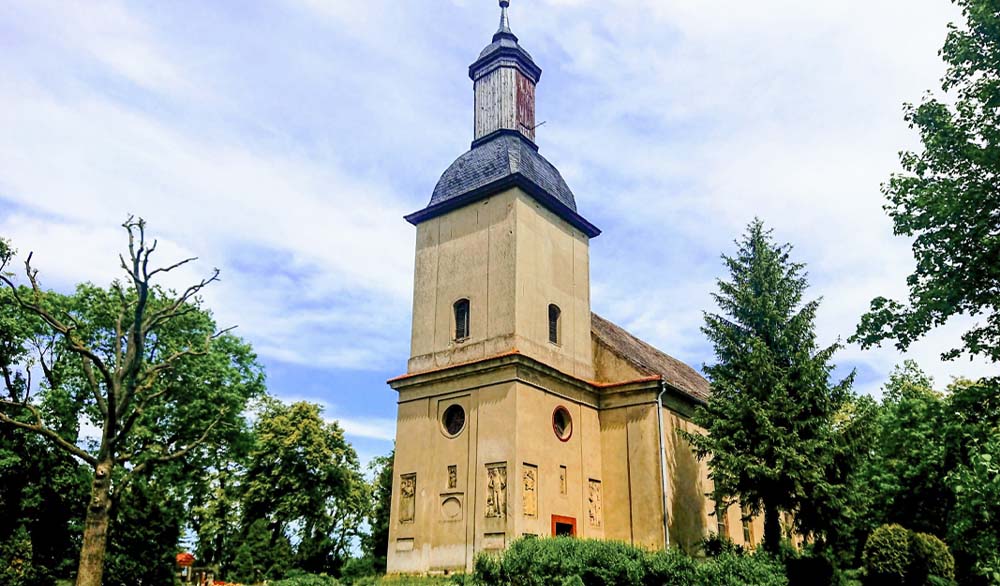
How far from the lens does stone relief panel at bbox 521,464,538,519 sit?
20.2m

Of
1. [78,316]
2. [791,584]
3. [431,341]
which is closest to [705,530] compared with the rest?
[791,584]

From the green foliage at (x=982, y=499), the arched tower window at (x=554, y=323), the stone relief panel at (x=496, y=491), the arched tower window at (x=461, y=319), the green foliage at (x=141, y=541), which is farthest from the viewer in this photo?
the green foliage at (x=141, y=541)

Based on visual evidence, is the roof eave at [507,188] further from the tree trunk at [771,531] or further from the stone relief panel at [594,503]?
the tree trunk at [771,531]

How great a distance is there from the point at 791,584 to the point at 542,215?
1310 centimetres

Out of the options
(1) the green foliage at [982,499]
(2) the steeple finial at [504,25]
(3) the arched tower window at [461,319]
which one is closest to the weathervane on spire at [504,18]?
(2) the steeple finial at [504,25]

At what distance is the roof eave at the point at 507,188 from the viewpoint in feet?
77.4

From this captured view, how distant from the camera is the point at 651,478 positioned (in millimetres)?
22469

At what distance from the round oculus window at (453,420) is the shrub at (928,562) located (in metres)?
13.3

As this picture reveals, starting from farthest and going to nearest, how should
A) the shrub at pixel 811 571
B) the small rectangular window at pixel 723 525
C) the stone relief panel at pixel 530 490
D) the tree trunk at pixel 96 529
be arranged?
the small rectangular window at pixel 723 525, the stone relief panel at pixel 530 490, the shrub at pixel 811 571, the tree trunk at pixel 96 529

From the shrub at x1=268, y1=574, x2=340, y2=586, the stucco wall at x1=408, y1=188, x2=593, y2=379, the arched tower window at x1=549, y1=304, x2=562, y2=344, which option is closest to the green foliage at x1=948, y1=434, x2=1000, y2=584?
the stucco wall at x1=408, y1=188, x2=593, y2=379

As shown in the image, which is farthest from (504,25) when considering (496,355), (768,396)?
(768,396)

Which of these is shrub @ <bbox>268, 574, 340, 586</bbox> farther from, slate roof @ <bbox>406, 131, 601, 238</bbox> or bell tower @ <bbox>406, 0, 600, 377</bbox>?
slate roof @ <bbox>406, 131, 601, 238</bbox>

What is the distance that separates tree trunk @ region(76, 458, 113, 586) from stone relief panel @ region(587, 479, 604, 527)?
517 inches

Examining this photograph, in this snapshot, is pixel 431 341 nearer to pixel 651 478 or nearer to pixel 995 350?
pixel 651 478
